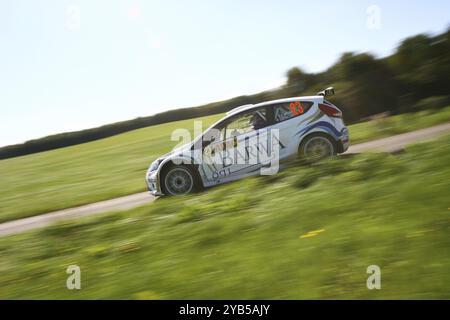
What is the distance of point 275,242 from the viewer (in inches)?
210

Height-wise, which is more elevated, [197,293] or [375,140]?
[375,140]

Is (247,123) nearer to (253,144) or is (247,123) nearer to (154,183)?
(253,144)

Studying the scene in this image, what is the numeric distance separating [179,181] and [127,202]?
2153mm

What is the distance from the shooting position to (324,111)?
31.7 ft

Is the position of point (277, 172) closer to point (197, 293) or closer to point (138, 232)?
point (138, 232)

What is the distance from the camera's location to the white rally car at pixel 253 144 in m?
9.35

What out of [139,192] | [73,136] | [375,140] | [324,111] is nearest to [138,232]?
[324,111]

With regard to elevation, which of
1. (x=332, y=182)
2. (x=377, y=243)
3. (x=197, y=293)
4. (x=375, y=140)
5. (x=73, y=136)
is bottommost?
(x=197, y=293)

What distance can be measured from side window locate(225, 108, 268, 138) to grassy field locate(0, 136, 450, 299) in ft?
5.02

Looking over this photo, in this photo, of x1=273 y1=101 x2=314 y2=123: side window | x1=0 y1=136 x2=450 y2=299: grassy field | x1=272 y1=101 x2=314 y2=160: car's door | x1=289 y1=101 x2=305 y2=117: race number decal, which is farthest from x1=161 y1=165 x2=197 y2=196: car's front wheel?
x1=289 y1=101 x2=305 y2=117: race number decal

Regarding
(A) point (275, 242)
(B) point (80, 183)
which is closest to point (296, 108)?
(A) point (275, 242)

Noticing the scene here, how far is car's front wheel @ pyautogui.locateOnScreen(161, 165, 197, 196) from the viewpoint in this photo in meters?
9.52

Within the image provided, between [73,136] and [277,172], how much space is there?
38.6m

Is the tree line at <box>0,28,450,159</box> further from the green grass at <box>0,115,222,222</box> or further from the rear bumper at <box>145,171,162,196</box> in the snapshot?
the rear bumper at <box>145,171,162,196</box>
